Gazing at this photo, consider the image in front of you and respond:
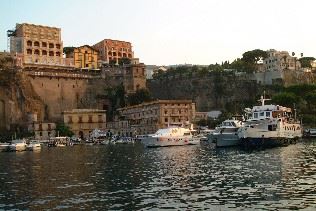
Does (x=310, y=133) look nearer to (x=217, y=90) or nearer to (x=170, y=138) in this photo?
(x=170, y=138)

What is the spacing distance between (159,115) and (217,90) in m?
26.3

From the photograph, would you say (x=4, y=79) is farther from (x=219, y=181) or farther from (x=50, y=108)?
(x=219, y=181)

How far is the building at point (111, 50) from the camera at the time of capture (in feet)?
538

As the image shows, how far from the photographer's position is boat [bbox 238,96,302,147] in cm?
6606

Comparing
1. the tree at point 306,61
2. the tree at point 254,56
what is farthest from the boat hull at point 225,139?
the tree at point 306,61

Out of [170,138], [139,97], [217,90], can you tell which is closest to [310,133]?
[170,138]

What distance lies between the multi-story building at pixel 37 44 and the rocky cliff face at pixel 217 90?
3890 cm

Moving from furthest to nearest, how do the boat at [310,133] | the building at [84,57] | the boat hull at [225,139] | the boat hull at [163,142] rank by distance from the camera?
the building at [84,57] → the boat at [310,133] → the boat hull at [163,142] → the boat hull at [225,139]

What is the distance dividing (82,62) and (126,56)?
30.2 m

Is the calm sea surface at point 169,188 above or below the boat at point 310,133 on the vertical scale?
below

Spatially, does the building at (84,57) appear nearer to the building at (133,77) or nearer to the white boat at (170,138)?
the building at (133,77)

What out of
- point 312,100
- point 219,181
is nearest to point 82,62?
point 312,100

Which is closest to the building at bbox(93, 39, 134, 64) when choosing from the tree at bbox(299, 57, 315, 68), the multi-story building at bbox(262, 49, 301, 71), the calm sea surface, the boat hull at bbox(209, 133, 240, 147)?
the multi-story building at bbox(262, 49, 301, 71)

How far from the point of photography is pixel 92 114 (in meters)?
127
